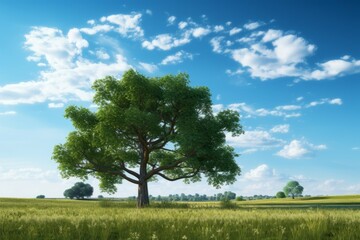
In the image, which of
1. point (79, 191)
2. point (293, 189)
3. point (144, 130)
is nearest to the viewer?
point (144, 130)

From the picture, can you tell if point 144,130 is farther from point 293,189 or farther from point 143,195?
point 293,189

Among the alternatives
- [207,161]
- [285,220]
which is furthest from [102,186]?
[285,220]

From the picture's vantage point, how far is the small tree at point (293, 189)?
6599 inches

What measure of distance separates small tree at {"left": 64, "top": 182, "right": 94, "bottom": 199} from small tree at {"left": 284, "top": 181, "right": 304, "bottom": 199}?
8544 cm

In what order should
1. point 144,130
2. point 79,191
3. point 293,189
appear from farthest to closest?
point 293,189 → point 79,191 → point 144,130

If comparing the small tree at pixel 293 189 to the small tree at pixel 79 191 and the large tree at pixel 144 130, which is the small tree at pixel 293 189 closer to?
the small tree at pixel 79 191

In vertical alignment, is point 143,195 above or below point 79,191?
below

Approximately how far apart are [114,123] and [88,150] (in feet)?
19.4

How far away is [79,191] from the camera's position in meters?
141

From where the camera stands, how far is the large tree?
39344 millimetres

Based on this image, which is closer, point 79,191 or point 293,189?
point 79,191

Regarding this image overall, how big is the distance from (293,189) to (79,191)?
90218 mm

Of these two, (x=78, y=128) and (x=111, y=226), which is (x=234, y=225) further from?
(x=78, y=128)

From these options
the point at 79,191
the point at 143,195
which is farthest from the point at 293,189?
the point at 143,195
